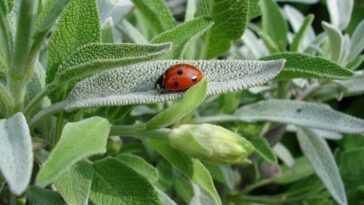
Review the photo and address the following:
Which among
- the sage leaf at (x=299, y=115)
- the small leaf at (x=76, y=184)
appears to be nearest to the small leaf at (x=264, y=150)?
the sage leaf at (x=299, y=115)

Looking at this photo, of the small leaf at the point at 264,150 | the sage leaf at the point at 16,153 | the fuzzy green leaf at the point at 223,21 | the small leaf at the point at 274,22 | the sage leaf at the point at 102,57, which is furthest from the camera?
the small leaf at the point at 274,22

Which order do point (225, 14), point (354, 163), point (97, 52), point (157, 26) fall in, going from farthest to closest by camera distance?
point (354, 163)
point (157, 26)
point (225, 14)
point (97, 52)

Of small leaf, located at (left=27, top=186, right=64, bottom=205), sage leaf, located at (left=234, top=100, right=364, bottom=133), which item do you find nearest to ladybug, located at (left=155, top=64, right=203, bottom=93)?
small leaf, located at (left=27, top=186, right=64, bottom=205)

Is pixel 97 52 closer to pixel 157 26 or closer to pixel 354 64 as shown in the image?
pixel 157 26

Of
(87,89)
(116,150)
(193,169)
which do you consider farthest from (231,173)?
(87,89)

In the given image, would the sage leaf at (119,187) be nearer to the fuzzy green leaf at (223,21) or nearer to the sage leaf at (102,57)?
the sage leaf at (102,57)

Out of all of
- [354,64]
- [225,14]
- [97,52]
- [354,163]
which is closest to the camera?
[97,52]

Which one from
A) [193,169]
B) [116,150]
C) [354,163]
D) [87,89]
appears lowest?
[354,163]

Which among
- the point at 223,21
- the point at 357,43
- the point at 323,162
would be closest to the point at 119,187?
the point at 223,21
